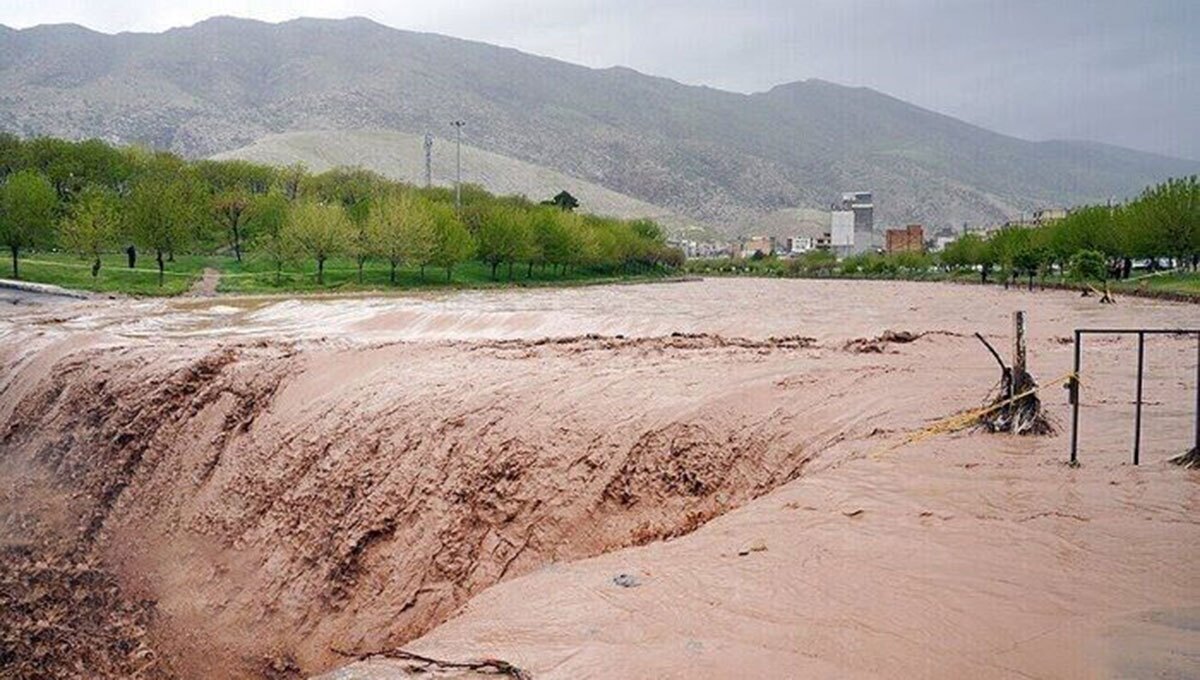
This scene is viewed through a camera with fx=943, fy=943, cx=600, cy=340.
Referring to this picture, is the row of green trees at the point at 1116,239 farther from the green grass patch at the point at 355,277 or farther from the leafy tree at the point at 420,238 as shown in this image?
the leafy tree at the point at 420,238

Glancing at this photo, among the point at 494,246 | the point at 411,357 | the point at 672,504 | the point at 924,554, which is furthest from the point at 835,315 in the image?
the point at 494,246

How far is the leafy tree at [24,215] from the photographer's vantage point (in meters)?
54.9

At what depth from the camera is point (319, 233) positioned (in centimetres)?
6488

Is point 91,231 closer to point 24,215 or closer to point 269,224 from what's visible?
point 24,215

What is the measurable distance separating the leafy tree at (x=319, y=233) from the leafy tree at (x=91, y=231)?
11.1m

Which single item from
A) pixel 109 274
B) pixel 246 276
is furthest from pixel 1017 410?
pixel 246 276

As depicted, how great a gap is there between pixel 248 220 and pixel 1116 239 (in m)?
68.1

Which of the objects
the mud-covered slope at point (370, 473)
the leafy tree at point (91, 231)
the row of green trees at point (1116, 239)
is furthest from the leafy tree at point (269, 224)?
the row of green trees at point (1116, 239)

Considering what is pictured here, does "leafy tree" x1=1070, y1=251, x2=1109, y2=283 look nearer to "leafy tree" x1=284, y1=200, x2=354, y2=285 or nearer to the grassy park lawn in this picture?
the grassy park lawn

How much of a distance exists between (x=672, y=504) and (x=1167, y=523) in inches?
187

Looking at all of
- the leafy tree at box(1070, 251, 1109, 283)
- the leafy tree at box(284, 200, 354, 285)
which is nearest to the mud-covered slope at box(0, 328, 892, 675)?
the leafy tree at box(284, 200, 354, 285)

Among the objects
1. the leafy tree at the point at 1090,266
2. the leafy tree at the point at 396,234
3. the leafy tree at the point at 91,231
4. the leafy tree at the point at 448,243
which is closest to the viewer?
the leafy tree at the point at 91,231

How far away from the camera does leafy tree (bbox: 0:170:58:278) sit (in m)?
54.9

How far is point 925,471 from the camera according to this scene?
9.61 meters
